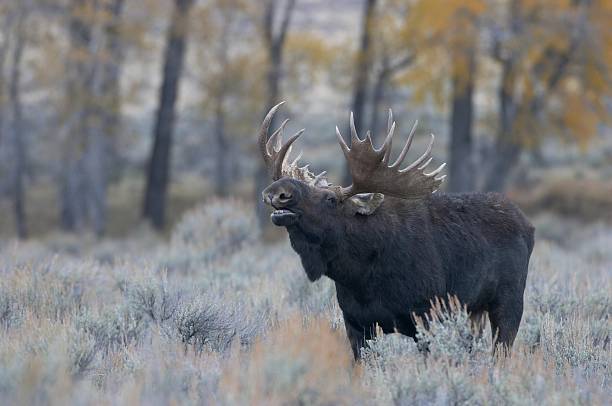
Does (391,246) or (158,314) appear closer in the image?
(391,246)

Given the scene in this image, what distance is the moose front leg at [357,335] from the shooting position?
6676mm

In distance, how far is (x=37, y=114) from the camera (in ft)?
106

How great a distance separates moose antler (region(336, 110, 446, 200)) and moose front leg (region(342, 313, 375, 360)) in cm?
88

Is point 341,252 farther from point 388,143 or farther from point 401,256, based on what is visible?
point 388,143

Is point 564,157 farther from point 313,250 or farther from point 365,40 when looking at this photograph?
point 313,250

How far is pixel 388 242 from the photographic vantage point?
662cm

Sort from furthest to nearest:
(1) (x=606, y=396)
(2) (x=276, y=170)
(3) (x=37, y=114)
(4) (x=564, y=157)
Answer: (4) (x=564, y=157)
(3) (x=37, y=114)
(2) (x=276, y=170)
(1) (x=606, y=396)

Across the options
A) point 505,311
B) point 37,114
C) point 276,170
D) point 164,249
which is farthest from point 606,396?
point 37,114

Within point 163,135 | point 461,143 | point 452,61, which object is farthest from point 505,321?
point 163,135

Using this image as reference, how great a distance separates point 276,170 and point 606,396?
265 centimetres

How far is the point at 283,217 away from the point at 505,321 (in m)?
2.03

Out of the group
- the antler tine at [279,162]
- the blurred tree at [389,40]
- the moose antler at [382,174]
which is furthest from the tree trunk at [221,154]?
the moose antler at [382,174]

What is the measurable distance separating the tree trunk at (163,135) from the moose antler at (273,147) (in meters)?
17.5

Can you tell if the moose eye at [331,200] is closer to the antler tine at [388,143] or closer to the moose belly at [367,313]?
Answer: the antler tine at [388,143]
